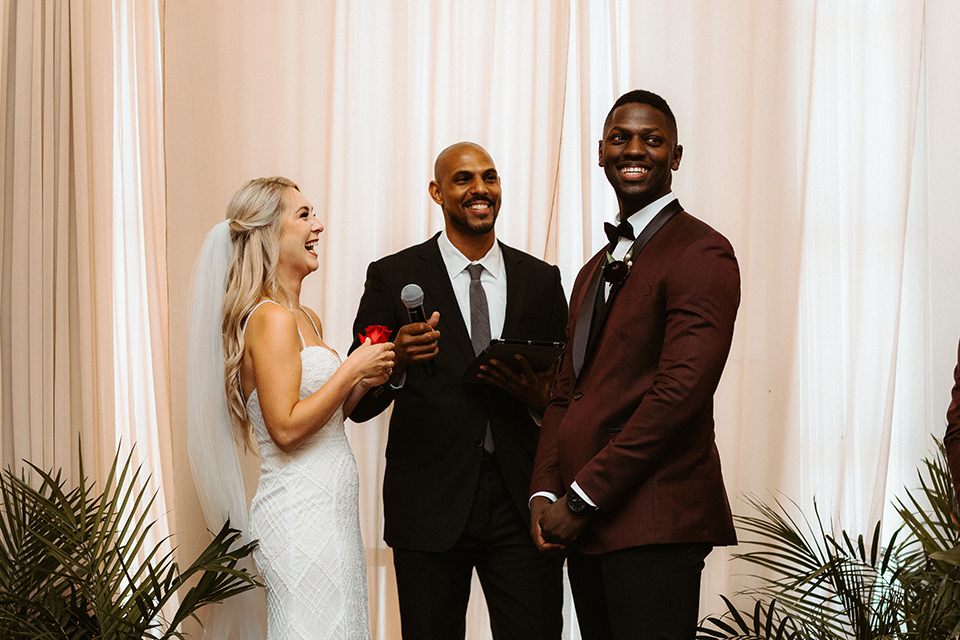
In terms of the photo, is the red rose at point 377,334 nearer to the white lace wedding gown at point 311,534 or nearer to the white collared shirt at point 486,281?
the white lace wedding gown at point 311,534

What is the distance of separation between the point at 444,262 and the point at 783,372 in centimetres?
163

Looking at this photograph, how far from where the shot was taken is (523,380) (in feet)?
8.89

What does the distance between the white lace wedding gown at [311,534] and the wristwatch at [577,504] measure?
0.78m

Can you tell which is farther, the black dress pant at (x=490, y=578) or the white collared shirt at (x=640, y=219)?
the black dress pant at (x=490, y=578)

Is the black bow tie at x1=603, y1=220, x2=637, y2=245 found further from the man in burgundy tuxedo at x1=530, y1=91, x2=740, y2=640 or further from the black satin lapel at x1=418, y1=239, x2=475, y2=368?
the black satin lapel at x1=418, y1=239, x2=475, y2=368

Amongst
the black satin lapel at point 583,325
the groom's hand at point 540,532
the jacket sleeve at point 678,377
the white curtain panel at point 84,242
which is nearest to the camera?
the jacket sleeve at point 678,377

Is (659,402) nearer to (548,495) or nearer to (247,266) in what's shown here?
(548,495)

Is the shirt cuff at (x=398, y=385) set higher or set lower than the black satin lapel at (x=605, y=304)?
lower

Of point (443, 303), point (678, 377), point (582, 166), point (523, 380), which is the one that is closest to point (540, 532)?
point (678, 377)

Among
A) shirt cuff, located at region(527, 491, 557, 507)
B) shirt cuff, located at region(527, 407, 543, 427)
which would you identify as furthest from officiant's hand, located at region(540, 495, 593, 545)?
shirt cuff, located at region(527, 407, 543, 427)

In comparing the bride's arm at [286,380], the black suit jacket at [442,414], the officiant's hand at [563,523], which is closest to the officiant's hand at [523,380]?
the black suit jacket at [442,414]

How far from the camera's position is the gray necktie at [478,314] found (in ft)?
9.45

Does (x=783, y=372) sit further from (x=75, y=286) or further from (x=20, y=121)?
(x=20, y=121)

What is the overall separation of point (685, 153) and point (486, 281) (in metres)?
1.34
